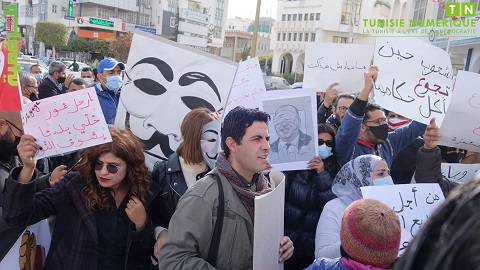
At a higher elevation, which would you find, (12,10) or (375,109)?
(12,10)

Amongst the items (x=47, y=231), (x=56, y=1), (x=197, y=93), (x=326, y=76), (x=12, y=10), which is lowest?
(x=47, y=231)

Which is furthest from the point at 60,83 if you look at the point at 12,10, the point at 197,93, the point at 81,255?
the point at 81,255

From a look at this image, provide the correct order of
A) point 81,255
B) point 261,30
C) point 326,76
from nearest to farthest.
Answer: point 81,255 < point 326,76 < point 261,30

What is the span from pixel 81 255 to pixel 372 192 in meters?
1.58

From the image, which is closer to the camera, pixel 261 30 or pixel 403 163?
pixel 403 163

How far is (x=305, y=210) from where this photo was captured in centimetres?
268

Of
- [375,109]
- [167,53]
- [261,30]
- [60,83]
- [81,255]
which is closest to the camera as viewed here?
[81,255]

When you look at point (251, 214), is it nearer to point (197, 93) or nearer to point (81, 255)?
point (81, 255)

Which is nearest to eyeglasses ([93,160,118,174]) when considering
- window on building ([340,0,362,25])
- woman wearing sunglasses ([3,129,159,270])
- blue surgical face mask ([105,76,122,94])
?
woman wearing sunglasses ([3,129,159,270])

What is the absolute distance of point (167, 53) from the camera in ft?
Result: 10.8

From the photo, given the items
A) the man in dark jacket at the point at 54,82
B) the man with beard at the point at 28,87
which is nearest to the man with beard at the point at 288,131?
the man with beard at the point at 28,87

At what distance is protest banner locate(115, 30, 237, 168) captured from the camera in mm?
3242

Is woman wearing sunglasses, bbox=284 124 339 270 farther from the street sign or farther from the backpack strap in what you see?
the street sign

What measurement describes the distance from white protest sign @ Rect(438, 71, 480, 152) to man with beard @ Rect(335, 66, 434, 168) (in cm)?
16
